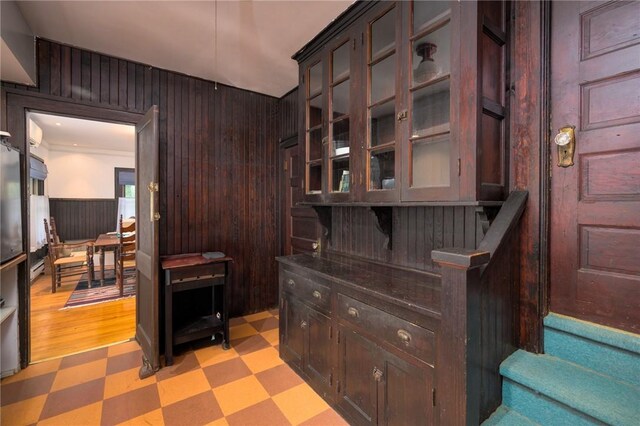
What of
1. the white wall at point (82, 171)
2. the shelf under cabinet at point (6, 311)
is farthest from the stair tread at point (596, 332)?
the white wall at point (82, 171)

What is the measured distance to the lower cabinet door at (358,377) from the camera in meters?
1.53

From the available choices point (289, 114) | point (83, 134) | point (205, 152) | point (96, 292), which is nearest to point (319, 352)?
point (205, 152)

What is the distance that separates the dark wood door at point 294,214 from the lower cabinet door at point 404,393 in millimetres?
1695

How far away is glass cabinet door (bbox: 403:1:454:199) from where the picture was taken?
4.63 ft

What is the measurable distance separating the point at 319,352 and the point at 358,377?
0.40 metres

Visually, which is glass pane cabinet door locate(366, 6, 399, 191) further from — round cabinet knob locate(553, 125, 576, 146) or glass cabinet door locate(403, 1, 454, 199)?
round cabinet knob locate(553, 125, 576, 146)

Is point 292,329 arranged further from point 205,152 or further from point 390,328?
point 205,152

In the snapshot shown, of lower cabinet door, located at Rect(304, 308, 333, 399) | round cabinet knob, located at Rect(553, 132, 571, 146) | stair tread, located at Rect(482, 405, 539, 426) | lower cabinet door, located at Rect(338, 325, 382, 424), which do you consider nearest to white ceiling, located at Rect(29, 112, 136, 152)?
lower cabinet door, located at Rect(304, 308, 333, 399)

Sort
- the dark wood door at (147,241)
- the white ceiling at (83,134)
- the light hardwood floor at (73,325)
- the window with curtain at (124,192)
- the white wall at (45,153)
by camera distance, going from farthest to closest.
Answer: the window with curtain at (124,192) → the white wall at (45,153) → the white ceiling at (83,134) → the light hardwood floor at (73,325) → the dark wood door at (147,241)

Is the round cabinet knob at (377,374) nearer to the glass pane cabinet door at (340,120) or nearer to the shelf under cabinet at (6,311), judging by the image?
the glass pane cabinet door at (340,120)

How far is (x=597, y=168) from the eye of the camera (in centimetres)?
125

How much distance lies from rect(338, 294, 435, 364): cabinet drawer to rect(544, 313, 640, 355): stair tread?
630 millimetres

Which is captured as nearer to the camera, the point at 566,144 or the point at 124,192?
the point at 566,144

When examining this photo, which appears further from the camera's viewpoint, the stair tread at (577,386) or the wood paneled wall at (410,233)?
the wood paneled wall at (410,233)
